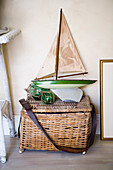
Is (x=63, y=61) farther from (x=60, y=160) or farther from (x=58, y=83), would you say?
(x=60, y=160)

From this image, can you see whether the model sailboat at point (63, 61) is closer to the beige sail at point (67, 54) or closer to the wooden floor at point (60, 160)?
the beige sail at point (67, 54)

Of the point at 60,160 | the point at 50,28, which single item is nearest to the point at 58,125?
the point at 60,160

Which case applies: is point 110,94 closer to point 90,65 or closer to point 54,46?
point 90,65

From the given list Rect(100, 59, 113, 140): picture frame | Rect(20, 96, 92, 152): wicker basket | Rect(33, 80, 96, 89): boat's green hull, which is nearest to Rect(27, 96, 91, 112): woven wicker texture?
Rect(20, 96, 92, 152): wicker basket

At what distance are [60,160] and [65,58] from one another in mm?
752

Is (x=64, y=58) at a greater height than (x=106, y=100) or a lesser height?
greater

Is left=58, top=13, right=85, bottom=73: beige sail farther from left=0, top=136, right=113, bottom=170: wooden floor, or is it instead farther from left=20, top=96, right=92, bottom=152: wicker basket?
left=0, top=136, right=113, bottom=170: wooden floor

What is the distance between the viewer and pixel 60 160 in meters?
1.41

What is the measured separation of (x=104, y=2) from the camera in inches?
60.2

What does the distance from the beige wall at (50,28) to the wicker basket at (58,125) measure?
38 cm

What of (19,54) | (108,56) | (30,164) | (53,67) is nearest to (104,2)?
(108,56)

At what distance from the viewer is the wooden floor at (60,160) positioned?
52.5 inches

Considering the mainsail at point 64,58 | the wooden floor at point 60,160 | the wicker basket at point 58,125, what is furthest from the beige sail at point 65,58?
the wooden floor at point 60,160

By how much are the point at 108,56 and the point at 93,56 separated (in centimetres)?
12
